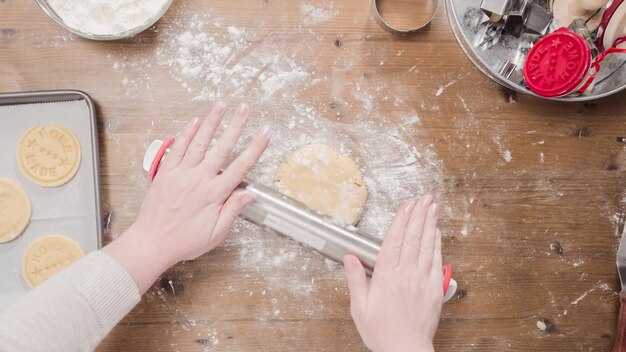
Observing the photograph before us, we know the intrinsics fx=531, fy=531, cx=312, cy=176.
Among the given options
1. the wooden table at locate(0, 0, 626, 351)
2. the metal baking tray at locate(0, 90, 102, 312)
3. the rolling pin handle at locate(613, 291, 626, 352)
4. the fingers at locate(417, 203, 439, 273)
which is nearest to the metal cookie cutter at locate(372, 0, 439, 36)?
the wooden table at locate(0, 0, 626, 351)

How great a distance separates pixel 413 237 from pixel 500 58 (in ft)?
1.45

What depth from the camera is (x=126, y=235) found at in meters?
0.97

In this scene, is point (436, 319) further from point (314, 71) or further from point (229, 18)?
point (229, 18)

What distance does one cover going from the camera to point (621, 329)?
1.12 metres

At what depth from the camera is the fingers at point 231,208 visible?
3.22 ft

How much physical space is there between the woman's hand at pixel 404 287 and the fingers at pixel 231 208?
216 mm

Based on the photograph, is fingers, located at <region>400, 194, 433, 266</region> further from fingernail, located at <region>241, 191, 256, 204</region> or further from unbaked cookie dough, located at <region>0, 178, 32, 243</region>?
unbaked cookie dough, located at <region>0, 178, 32, 243</region>

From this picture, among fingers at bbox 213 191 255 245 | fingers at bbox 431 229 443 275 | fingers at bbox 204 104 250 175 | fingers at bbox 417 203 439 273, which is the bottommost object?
fingers at bbox 431 229 443 275

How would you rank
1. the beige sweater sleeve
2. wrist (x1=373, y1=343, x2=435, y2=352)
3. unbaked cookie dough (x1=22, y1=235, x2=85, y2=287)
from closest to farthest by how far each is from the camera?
1. the beige sweater sleeve
2. wrist (x1=373, y1=343, x2=435, y2=352)
3. unbaked cookie dough (x1=22, y1=235, x2=85, y2=287)

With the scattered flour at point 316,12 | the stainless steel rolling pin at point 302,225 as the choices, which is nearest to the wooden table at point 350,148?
the scattered flour at point 316,12

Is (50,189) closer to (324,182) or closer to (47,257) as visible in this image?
(47,257)

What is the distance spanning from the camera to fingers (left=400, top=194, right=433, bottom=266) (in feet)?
3.14

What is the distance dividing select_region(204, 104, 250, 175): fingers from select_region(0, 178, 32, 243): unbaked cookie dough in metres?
0.40

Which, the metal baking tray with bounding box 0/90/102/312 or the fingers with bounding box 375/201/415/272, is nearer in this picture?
the fingers with bounding box 375/201/415/272
